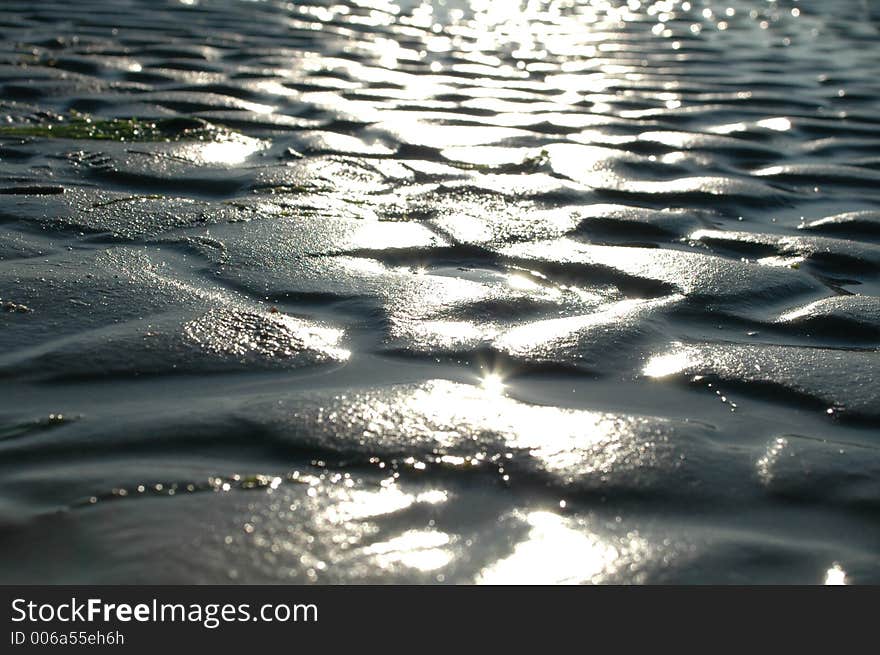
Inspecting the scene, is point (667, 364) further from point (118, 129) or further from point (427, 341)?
point (118, 129)

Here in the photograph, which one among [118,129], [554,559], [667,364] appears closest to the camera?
[554,559]

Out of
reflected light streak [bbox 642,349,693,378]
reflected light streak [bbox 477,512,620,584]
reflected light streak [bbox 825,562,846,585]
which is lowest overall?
reflected light streak [bbox 825,562,846,585]

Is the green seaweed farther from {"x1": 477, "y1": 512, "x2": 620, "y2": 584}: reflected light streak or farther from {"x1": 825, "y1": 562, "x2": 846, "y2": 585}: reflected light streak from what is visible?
{"x1": 825, "y1": 562, "x2": 846, "y2": 585}: reflected light streak

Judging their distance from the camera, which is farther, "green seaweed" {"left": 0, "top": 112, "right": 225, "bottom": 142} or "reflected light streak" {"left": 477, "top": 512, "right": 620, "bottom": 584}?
"green seaweed" {"left": 0, "top": 112, "right": 225, "bottom": 142}

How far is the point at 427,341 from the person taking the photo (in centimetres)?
229

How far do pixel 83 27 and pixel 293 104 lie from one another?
2473mm

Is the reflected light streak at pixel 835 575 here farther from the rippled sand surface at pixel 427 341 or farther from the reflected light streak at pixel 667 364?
the reflected light streak at pixel 667 364

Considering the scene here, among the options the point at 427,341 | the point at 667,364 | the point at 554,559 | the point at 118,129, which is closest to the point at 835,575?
the point at 554,559

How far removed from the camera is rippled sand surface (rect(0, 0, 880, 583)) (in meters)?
1.58

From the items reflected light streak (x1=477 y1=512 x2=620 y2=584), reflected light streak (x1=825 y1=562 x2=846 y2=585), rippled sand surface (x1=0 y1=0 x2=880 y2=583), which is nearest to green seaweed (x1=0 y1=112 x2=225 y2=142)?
rippled sand surface (x1=0 y1=0 x2=880 y2=583)

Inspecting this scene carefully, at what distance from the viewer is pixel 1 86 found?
486 cm

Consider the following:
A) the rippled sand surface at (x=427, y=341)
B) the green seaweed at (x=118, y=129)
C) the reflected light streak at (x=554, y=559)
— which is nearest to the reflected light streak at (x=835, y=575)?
the rippled sand surface at (x=427, y=341)

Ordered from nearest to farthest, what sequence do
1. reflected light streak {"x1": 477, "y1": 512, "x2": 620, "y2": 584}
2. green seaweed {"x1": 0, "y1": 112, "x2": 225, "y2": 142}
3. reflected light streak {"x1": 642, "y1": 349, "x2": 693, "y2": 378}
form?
reflected light streak {"x1": 477, "y1": 512, "x2": 620, "y2": 584} < reflected light streak {"x1": 642, "y1": 349, "x2": 693, "y2": 378} < green seaweed {"x1": 0, "y1": 112, "x2": 225, "y2": 142}

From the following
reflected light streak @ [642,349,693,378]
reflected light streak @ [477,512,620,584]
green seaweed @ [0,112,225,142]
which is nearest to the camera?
reflected light streak @ [477,512,620,584]
